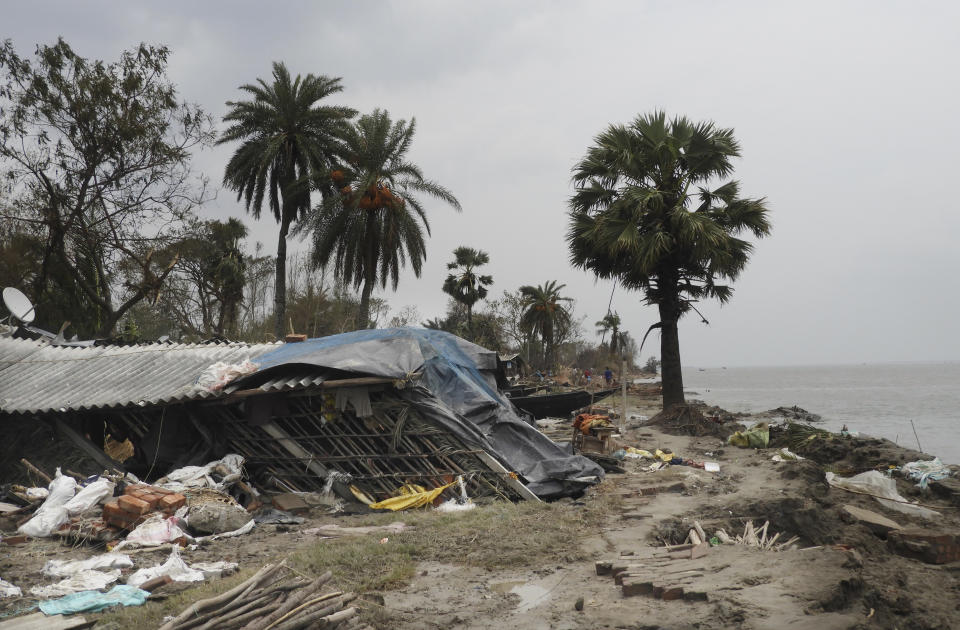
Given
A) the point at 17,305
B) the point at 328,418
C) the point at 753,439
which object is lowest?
the point at 753,439

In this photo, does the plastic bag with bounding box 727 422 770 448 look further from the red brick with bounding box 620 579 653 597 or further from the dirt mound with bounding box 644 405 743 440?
the red brick with bounding box 620 579 653 597

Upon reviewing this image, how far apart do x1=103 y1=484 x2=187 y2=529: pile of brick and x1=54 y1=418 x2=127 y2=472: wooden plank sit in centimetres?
250

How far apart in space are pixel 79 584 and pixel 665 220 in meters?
17.0

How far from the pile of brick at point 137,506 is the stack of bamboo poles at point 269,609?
3.87 metres

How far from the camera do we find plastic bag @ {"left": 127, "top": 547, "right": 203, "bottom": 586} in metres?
6.04

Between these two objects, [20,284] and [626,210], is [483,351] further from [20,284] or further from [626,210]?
[20,284]

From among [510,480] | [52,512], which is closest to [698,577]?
[510,480]

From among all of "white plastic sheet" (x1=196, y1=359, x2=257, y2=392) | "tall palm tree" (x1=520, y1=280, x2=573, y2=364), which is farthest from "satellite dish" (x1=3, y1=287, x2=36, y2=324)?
"tall palm tree" (x1=520, y1=280, x2=573, y2=364)

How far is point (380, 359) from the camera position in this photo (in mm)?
9922

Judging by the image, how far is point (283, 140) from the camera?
84.0 feet

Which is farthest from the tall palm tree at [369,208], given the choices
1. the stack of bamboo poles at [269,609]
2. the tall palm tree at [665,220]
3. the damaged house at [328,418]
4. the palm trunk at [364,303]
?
the stack of bamboo poles at [269,609]

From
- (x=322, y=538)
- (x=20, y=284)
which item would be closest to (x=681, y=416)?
(x=322, y=538)

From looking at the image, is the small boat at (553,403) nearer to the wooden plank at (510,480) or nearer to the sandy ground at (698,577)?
the wooden plank at (510,480)

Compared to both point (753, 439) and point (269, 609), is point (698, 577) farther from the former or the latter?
point (753, 439)
